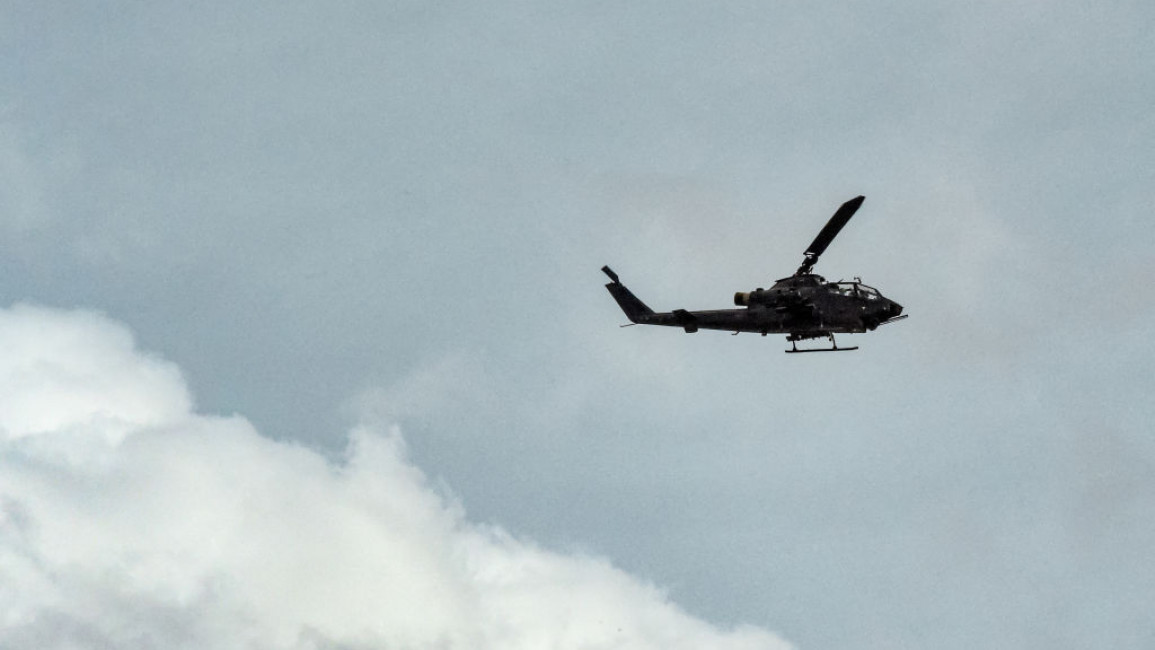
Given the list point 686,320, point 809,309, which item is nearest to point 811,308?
point 809,309

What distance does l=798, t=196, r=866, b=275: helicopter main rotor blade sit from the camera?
96.8 meters

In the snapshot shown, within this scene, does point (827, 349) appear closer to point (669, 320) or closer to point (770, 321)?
point (770, 321)

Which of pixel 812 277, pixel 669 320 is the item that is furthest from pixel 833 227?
pixel 669 320

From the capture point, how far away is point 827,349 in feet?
326

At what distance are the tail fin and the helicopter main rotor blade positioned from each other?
13825 millimetres

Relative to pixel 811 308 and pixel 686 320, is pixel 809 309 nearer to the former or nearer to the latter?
pixel 811 308

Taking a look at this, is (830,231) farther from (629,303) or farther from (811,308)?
(629,303)

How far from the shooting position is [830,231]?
99688 millimetres

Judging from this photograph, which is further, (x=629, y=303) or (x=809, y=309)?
(x=629, y=303)

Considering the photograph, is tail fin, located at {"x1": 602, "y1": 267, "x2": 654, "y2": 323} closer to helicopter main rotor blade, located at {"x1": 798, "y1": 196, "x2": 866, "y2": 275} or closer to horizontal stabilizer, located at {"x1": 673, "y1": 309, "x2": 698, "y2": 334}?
horizontal stabilizer, located at {"x1": 673, "y1": 309, "x2": 698, "y2": 334}

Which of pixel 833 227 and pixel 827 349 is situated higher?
pixel 833 227

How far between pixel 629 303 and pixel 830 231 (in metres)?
18.6

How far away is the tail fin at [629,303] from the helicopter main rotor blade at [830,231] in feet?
45.4

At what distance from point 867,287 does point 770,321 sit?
25.1ft
